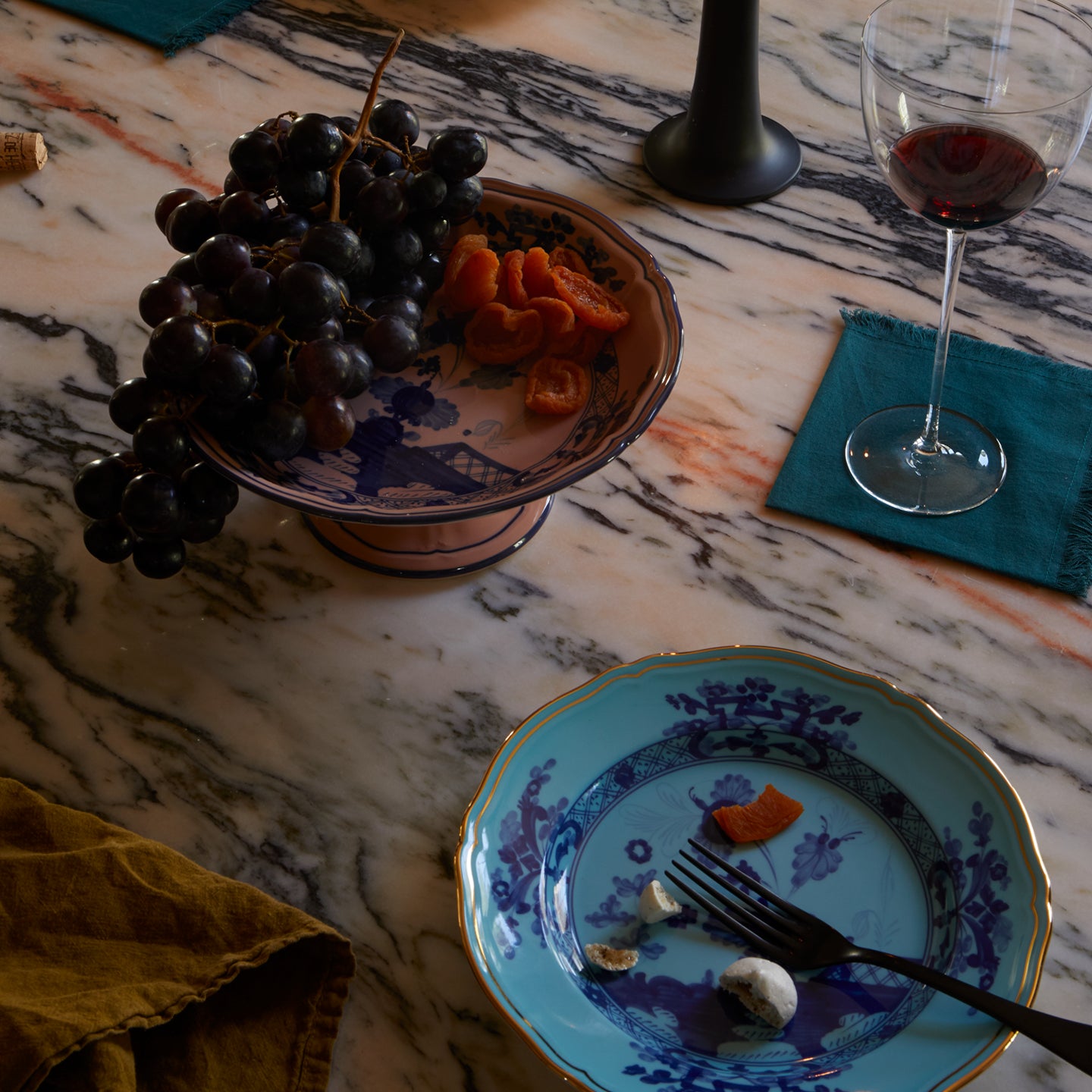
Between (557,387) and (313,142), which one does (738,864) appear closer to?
(557,387)

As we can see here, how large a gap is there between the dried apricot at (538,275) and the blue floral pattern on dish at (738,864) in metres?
0.35

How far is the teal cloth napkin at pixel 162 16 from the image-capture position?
1387 millimetres

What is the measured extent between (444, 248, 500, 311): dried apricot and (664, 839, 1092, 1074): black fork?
46 centimetres

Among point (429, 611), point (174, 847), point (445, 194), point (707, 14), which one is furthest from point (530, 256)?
point (174, 847)

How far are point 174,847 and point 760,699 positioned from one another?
38 cm

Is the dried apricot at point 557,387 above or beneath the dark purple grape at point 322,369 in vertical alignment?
beneath

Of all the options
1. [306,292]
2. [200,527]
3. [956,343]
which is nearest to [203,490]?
[200,527]

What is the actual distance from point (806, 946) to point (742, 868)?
0.07 metres

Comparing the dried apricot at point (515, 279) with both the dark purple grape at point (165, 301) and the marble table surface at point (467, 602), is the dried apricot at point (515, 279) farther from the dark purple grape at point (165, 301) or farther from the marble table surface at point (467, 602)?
the dark purple grape at point (165, 301)

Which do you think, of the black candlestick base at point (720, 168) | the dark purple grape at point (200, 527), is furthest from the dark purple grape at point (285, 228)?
the black candlestick base at point (720, 168)

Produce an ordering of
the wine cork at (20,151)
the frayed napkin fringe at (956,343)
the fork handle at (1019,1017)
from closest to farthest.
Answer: the fork handle at (1019,1017)
the frayed napkin fringe at (956,343)
the wine cork at (20,151)

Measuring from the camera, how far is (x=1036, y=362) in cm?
97

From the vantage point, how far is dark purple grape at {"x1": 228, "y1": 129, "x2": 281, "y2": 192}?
0.79 metres

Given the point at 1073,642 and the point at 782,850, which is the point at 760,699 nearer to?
the point at 782,850
